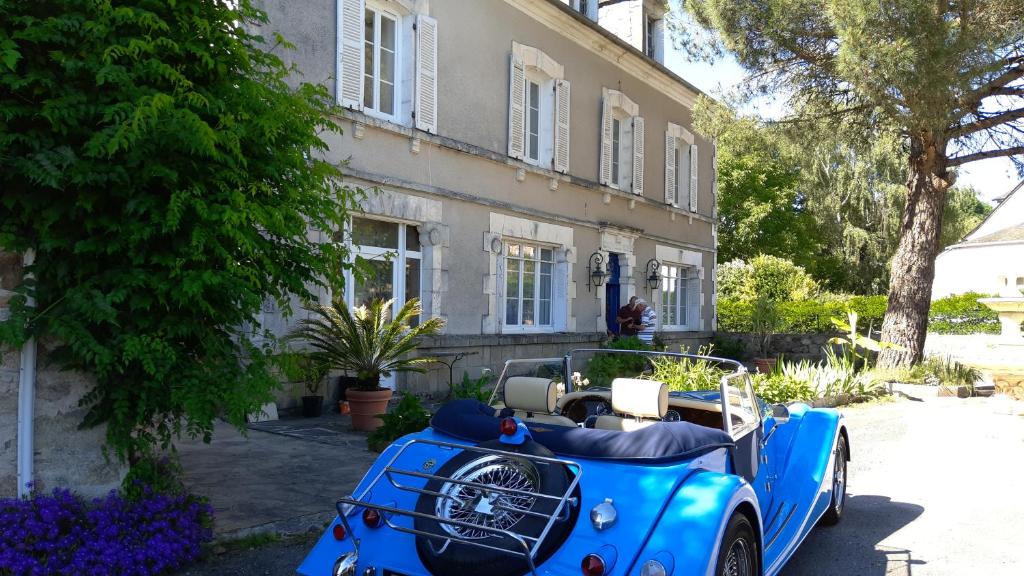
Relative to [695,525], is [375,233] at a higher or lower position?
higher

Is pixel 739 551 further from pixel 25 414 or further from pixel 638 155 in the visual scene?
pixel 638 155

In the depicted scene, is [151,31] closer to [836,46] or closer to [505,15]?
[505,15]

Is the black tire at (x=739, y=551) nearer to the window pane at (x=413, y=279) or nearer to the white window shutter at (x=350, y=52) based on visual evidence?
the white window shutter at (x=350, y=52)

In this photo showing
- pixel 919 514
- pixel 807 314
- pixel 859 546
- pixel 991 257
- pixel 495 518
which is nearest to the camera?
pixel 495 518

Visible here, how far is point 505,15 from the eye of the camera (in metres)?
13.1

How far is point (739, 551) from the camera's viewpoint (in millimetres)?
3348

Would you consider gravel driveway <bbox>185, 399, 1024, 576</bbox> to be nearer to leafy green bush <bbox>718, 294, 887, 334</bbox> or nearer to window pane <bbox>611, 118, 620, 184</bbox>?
window pane <bbox>611, 118, 620, 184</bbox>

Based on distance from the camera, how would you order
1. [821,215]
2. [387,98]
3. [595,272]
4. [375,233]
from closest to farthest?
[375,233]
[387,98]
[595,272]
[821,215]

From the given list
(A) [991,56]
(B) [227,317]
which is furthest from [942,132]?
(B) [227,317]

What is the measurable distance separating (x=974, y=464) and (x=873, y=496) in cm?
210

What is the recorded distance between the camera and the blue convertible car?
2.92m

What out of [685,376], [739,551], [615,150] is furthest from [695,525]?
[615,150]

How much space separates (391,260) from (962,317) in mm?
24183

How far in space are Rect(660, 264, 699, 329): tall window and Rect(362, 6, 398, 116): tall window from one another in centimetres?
935
